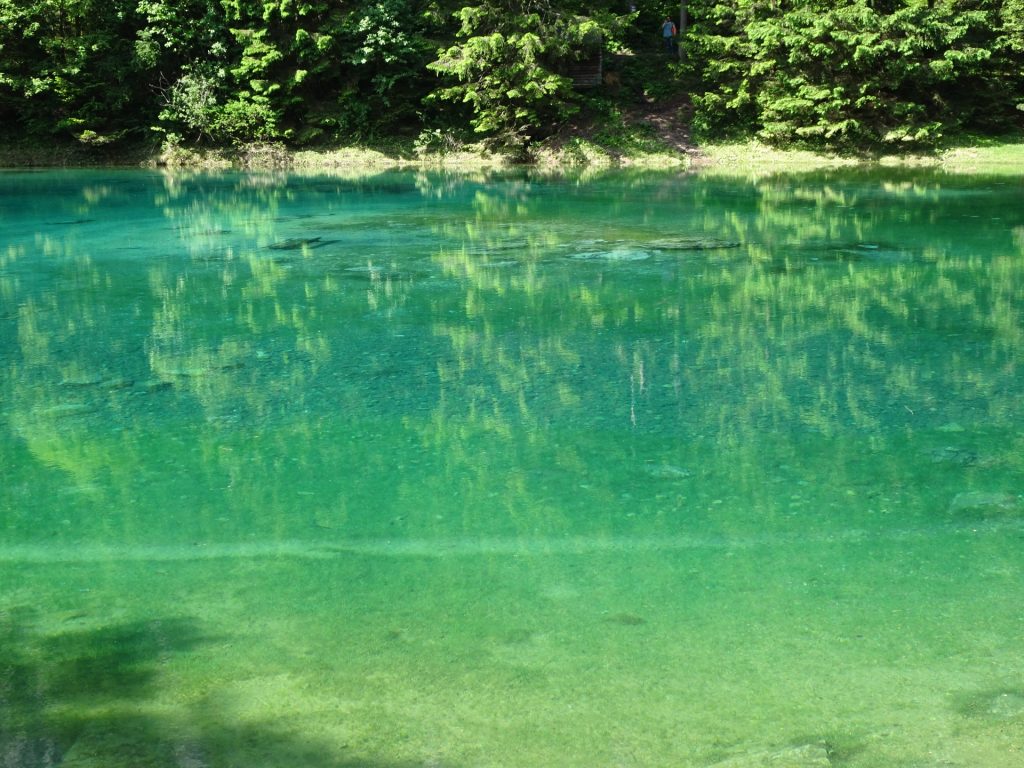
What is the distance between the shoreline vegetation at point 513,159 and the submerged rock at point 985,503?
20.0 m

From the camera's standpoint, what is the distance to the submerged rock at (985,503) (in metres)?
4.80

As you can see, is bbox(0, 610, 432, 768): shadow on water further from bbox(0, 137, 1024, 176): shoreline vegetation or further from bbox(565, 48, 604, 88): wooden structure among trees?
bbox(565, 48, 604, 88): wooden structure among trees

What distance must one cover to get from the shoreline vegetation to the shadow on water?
72.9ft

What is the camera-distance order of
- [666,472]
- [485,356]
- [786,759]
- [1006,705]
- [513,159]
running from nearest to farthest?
[786,759] → [1006,705] → [666,472] → [485,356] → [513,159]

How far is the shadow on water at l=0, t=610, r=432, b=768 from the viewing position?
306 cm

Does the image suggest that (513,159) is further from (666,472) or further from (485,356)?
(666,472)

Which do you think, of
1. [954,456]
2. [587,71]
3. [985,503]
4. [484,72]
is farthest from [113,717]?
[587,71]

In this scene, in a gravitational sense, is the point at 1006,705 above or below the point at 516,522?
below

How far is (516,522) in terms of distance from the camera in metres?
4.79

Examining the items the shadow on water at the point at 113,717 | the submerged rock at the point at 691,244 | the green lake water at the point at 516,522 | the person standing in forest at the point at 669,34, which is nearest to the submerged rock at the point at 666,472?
the green lake water at the point at 516,522

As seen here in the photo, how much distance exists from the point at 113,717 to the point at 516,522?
2016mm

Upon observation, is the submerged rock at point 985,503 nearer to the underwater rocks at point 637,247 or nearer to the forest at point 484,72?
the underwater rocks at point 637,247

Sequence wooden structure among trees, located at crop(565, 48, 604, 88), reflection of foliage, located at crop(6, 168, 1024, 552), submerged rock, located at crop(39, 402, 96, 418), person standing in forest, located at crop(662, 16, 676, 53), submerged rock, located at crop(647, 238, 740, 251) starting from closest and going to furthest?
reflection of foliage, located at crop(6, 168, 1024, 552) → submerged rock, located at crop(39, 402, 96, 418) → submerged rock, located at crop(647, 238, 740, 251) → wooden structure among trees, located at crop(565, 48, 604, 88) → person standing in forest, located at crop(662, 16, 676, 53)

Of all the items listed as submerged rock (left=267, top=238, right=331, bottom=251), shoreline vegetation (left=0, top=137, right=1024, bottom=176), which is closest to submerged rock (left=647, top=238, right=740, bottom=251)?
submerged rock (left=267, top=238, right=331, bottom=251)
